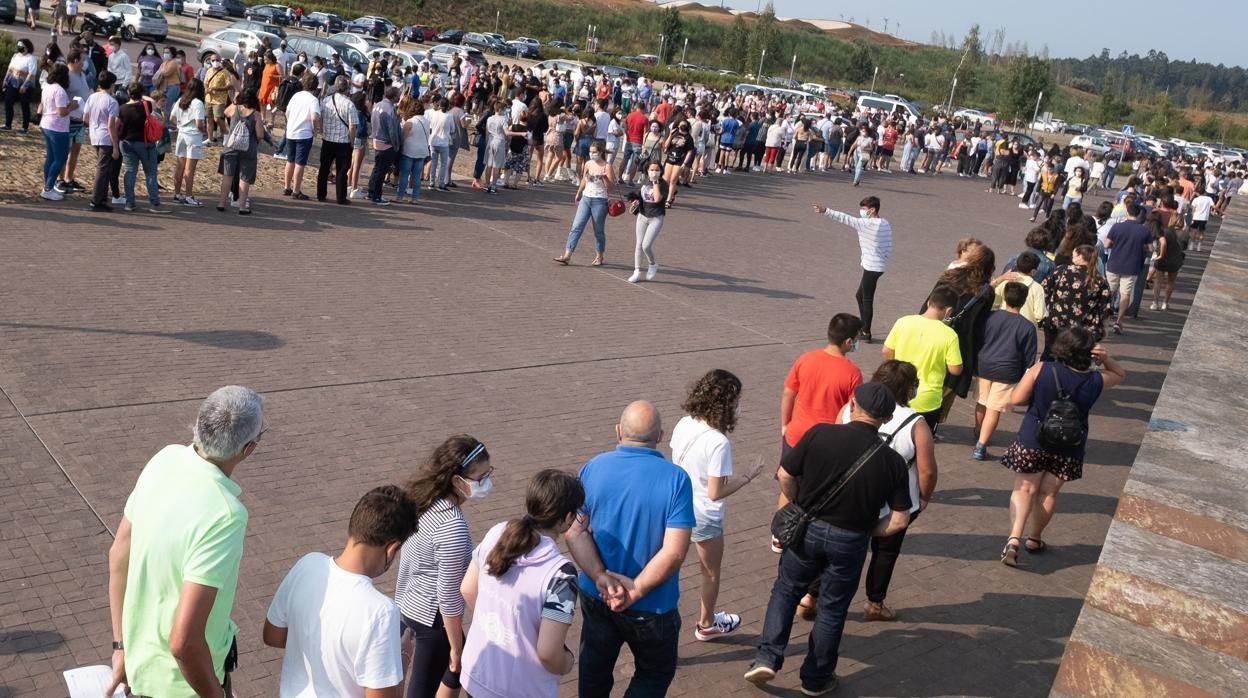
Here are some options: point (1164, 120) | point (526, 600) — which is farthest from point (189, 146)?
point (1164, 120)

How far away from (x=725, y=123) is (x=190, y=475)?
→ 23899 millimetres

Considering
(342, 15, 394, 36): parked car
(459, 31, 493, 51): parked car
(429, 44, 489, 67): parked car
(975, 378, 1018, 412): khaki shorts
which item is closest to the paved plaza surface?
(975, 378, 1018, 412): khaki shorts

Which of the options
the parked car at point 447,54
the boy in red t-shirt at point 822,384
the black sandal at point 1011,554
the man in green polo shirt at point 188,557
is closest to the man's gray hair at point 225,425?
the man in green polo shirt at point 188,557

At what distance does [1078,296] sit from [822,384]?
194 inches

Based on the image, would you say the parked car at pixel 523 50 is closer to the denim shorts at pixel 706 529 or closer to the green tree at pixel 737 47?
the green tree at pixel 737 47

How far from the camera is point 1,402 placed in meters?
7.58

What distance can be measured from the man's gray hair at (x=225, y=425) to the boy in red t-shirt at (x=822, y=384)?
13.0ft

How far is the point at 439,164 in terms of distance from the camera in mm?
18188

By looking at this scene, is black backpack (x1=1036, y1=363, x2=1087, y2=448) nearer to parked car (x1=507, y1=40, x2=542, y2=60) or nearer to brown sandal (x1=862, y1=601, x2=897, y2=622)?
brown sandal (x1=862, y1=601, x2=897, y2=622)

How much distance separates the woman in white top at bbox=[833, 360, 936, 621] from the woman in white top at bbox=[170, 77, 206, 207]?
1071cm

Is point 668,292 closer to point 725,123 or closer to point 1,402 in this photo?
point 1,402

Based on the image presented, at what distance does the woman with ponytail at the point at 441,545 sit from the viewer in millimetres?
4262

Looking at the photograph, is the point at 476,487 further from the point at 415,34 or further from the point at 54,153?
the point at 415,34

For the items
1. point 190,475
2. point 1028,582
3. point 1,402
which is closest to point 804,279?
point 1028,582
